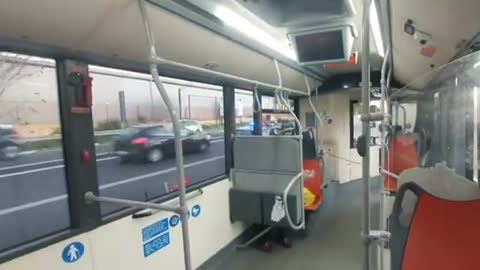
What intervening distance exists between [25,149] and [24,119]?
205 mm

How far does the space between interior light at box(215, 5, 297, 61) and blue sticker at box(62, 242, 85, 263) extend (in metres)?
1.57

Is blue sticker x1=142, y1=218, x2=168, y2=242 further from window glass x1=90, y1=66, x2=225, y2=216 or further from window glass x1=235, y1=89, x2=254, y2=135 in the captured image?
window glass x1=235, y1=89, x2=254, y2=135

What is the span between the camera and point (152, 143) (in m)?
4.07

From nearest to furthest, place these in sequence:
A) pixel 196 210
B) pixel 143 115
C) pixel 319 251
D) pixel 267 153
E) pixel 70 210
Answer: pixel 70 210
pixel 143 115
pixel 196 210
pixel 267 153
pixel 319 251

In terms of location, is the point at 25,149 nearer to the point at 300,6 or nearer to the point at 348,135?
the point at 300,6

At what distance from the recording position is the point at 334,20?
64.5 inches

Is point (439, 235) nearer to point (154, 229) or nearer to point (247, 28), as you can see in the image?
point (247, 28)

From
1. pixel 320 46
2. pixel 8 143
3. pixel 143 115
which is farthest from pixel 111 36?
pixel 320 46

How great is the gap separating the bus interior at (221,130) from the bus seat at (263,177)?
0.01m

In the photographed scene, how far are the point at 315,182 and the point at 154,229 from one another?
236cm

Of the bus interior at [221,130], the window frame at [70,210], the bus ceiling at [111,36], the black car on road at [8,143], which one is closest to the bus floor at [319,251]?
the bus interior at [221,130]

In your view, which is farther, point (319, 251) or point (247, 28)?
point (319, 251)

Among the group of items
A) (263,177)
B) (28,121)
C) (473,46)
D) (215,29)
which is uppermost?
(215,29)

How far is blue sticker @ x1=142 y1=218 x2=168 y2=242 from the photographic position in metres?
2.19
